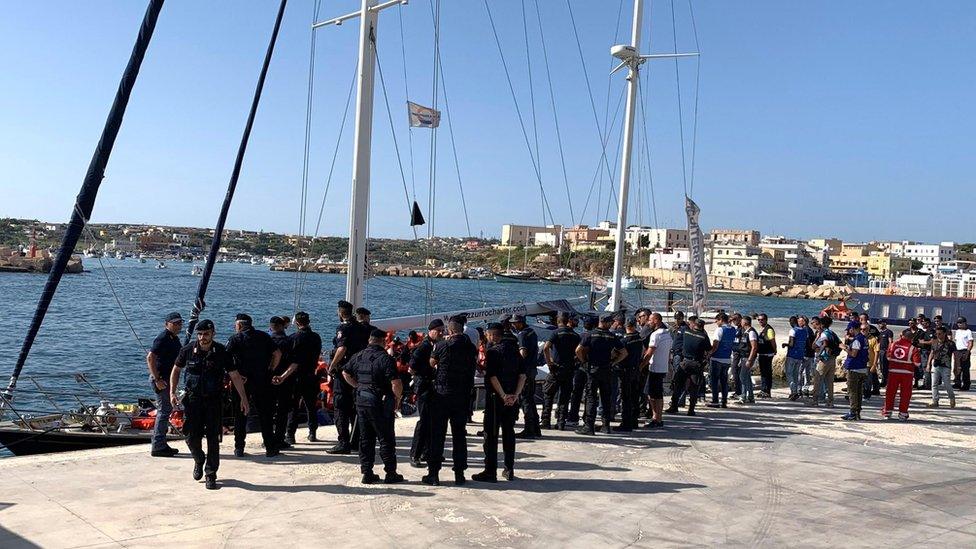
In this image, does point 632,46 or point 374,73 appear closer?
point 374,73

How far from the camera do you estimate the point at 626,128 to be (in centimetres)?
1973

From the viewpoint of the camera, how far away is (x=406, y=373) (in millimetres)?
10469

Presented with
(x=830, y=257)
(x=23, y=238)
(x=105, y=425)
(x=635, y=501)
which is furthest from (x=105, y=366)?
(x=830, y=257)

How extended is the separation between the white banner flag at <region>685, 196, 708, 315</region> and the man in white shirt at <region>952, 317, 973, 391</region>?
664cm

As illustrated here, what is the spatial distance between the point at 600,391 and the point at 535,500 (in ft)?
10.8

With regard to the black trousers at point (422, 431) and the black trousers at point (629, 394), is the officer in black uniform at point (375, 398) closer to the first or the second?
the black trousers at point (422, 431)

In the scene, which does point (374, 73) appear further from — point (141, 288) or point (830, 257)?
point (830, 257)

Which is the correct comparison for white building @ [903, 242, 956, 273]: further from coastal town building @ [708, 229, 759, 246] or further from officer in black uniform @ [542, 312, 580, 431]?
officer in black uniform @ [542, 312, 580, 431]

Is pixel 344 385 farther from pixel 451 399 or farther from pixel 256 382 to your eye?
pixel 451 399

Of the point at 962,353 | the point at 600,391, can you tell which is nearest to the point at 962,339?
the point at 962,353

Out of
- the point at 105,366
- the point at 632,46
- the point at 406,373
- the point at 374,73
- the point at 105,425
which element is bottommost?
the point at 105,366

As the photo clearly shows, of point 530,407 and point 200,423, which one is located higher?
point 200,423

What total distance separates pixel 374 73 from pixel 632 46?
9.13 meters

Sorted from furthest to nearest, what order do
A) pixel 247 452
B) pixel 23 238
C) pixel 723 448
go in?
pixel 23 238
pixel 723 448
pixel 247 452
